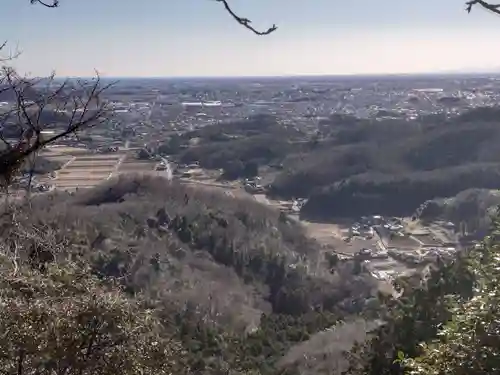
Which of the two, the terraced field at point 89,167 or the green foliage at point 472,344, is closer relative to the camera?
the green foliage at point 472,344

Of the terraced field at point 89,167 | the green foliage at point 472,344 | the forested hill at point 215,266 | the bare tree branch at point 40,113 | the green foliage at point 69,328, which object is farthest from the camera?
the terraced field at point 89,167

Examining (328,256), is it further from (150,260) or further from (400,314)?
(400,314)

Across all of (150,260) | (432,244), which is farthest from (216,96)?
(150,260)

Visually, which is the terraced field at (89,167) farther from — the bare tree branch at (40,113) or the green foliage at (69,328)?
the bare tree branch at (40,113)

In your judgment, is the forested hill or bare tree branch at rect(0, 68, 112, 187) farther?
the forested hill

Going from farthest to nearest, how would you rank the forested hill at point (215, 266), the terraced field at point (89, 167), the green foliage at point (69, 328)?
the terraced field at point (89, 167) → the forested hill at point (215, 266) → the green foliage at point (69, 328)

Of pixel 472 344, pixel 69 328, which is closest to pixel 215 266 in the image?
pixel 69 328

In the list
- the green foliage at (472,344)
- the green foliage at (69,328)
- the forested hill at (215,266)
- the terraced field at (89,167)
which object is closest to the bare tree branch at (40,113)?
the green foliage at (69,328)

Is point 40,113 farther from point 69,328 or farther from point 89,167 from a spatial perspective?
point 89,167

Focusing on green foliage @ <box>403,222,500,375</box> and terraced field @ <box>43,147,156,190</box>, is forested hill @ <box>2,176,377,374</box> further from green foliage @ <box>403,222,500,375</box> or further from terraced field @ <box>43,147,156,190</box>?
green foliage @ <box>403,222,500,375</box>

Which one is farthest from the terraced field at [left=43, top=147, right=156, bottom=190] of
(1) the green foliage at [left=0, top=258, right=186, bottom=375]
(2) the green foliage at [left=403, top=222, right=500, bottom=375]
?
(2) the green foliage at [left=403, top=222, right=500, bottom=375]

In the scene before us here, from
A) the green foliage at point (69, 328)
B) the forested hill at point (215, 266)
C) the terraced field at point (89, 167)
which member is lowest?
the forested hill at point (215, 266)
